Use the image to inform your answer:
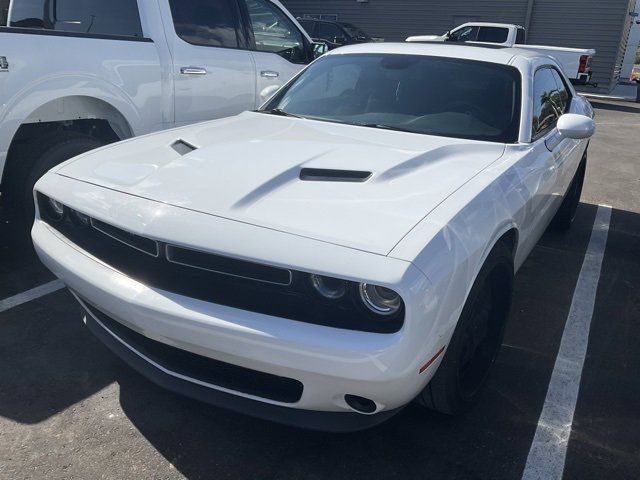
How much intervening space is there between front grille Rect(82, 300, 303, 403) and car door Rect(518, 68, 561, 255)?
1.50m

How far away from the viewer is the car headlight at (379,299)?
1.97m

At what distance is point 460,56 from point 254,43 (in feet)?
7.69

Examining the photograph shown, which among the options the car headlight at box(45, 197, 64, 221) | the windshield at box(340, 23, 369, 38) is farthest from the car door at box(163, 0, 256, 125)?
the windshield at box(340, 23, 369, 38)

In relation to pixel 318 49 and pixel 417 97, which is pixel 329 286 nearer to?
pixel 417 97

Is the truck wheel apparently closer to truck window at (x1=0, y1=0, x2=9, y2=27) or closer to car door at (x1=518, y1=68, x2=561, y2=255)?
truck window at (x1=0, y1=0, x2=9, y2=27)

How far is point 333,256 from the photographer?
1950 mm

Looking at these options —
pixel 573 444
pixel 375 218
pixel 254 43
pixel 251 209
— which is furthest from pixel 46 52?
pixel 573 444

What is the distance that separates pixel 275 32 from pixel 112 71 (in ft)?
6.26

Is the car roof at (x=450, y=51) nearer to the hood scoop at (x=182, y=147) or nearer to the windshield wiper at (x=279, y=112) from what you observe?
the windshield wiper at (x=279, y=112)

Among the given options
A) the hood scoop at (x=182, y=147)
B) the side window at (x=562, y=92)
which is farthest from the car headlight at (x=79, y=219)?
the side window at (x=562, y=92)

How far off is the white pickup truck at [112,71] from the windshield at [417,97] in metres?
0.64

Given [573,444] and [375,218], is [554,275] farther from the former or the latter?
[375,218]

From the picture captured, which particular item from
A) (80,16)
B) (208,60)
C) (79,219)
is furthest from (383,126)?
(80,16)

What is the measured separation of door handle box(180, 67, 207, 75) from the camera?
15.5 feet
